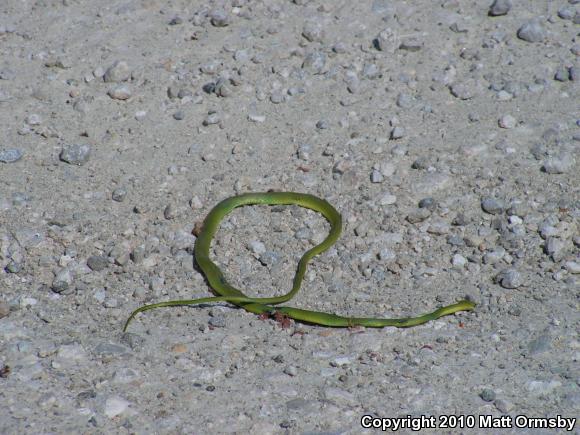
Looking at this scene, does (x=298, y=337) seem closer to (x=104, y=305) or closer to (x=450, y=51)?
(x=104, y=305)

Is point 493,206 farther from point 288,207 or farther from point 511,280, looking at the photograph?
point 288,207

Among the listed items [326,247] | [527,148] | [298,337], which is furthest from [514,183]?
[298,337]

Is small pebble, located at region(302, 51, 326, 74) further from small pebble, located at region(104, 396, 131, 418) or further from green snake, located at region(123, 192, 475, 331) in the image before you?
small pebble, located at region(104, 396, 131, 418)

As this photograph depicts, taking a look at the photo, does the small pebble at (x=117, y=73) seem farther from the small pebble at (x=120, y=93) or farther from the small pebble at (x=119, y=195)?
the small pebble at (x=119, y=195)

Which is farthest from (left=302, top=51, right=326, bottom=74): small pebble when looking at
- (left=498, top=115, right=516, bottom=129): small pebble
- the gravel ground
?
(left=498, top=115, right=516, bottom=129): small pebble

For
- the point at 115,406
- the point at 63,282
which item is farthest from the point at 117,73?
the point at 115,406
